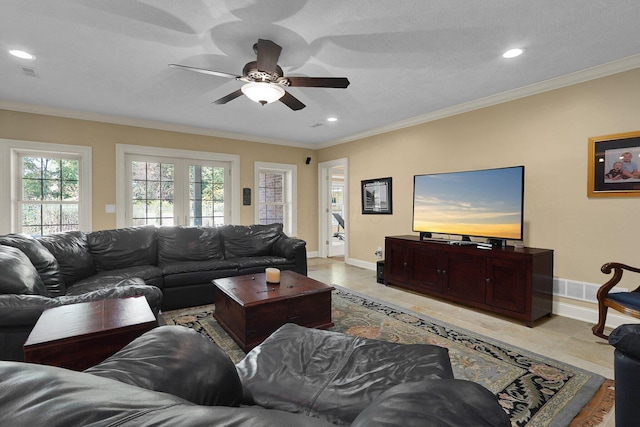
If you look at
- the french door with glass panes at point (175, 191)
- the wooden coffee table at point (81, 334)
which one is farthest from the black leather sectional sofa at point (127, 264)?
the french door with glass panes at point (175, 191)

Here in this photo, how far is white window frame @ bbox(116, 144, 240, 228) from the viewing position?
15.5 feet

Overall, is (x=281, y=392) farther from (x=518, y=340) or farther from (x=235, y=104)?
(x=235, y=104)

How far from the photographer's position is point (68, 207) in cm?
446

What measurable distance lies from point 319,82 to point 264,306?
1.95m

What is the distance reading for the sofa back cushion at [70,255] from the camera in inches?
116

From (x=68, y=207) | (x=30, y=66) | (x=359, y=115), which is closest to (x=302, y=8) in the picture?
(x=359, y=115)

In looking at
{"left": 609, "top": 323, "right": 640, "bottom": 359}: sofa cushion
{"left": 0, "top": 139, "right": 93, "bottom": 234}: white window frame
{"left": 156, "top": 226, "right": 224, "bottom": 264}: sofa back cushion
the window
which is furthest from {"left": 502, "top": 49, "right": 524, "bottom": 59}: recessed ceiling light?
the window

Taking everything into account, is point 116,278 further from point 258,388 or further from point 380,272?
point 380,272

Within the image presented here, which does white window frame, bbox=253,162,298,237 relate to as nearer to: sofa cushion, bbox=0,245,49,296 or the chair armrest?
sofa cushion, bbox=0,245,49,296

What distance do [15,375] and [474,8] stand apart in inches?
112

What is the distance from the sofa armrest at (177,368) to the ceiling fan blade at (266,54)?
2.05 m

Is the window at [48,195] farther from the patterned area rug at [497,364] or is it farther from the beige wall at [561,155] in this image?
the beige wall at [561,155]

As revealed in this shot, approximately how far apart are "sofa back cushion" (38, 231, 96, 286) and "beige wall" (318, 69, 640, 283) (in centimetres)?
456

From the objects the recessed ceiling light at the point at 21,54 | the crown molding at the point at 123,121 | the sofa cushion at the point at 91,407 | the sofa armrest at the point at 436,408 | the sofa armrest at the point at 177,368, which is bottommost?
the sofa armrest at the point at 177,368
